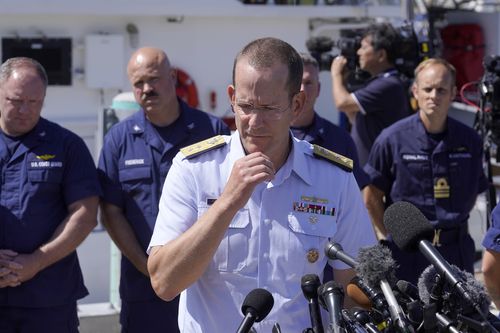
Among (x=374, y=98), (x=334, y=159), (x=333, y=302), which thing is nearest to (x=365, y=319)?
(x=333, y=302)

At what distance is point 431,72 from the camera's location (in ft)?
17.3

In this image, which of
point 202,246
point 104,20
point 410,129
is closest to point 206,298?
point 202,246

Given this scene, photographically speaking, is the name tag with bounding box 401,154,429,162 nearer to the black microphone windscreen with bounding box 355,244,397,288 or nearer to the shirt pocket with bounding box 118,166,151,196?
the shirt pocket with bounding box 118,166,151,196

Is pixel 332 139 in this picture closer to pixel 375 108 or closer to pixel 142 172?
pixel 142 172

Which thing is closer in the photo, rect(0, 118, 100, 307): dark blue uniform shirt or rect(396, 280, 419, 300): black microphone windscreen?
rect(396, 280, 419, 300): black microphone windscreen

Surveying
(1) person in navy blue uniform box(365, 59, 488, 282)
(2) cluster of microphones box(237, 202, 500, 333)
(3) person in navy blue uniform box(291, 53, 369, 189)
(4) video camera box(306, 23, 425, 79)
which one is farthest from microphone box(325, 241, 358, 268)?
(4) video camera box(306, 23, 425, 79)

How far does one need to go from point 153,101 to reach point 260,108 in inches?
92.1

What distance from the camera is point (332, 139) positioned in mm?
5066

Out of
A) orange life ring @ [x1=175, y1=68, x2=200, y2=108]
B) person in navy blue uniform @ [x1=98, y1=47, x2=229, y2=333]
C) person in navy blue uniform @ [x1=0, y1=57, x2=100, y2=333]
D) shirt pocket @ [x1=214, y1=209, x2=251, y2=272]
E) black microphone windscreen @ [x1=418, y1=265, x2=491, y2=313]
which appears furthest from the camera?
orange life ring @ [x1=175, y1=68, x2=200, y2=108]

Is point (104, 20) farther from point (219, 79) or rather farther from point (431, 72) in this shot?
point (431, 72)

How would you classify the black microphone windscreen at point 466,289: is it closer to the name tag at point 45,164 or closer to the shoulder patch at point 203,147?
the shoulder patch at point 203,147

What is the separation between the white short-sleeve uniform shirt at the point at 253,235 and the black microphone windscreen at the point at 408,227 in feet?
1.34

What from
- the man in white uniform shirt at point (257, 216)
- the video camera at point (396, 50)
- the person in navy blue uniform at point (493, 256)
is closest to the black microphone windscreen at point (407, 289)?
the man in white uniform shirt at point (257, 216)

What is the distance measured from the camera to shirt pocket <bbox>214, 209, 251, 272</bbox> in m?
2.66
